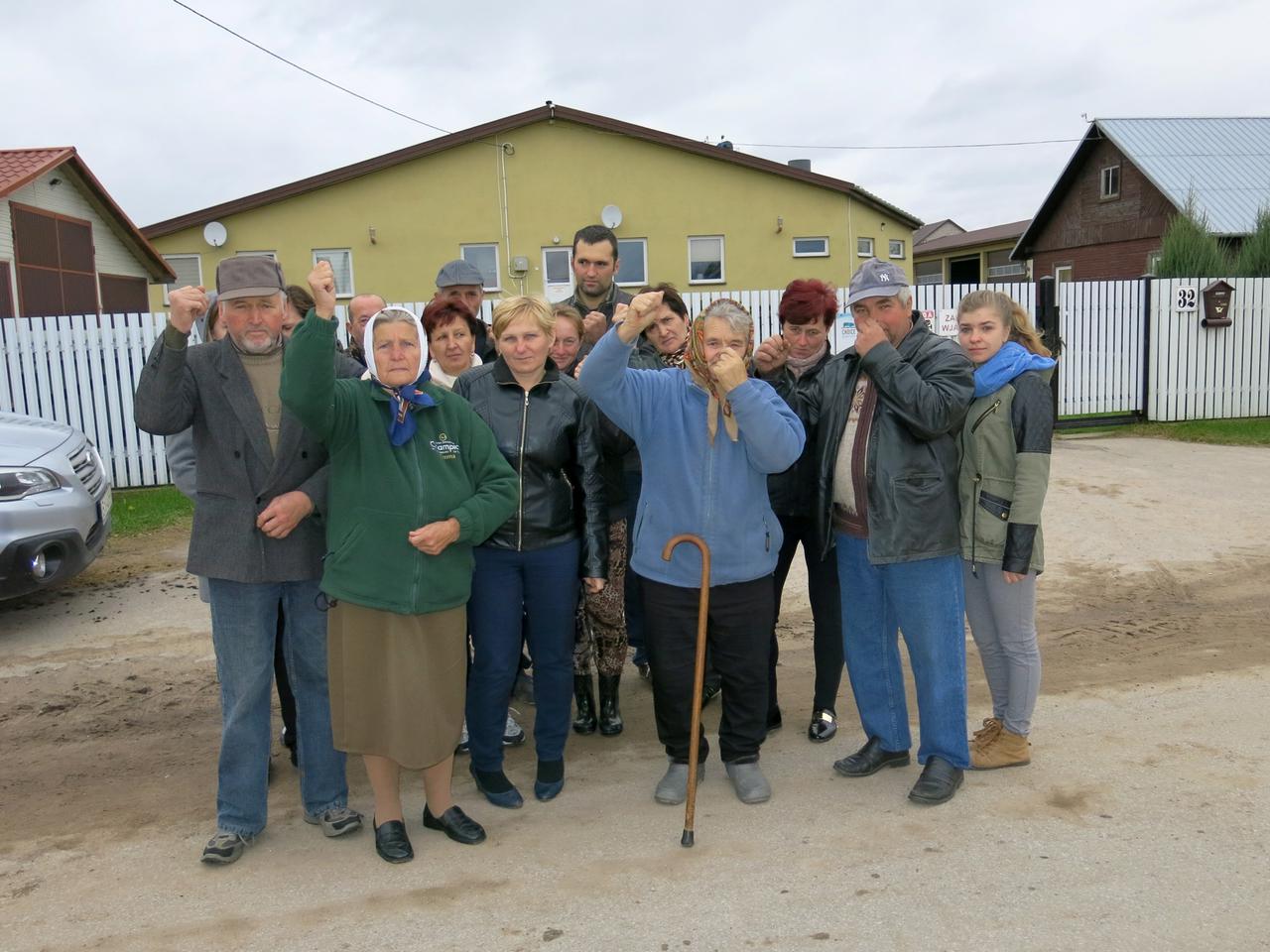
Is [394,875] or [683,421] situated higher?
[683,421]

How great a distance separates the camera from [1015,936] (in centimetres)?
287

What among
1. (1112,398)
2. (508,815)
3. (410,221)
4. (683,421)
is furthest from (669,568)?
(410,221)

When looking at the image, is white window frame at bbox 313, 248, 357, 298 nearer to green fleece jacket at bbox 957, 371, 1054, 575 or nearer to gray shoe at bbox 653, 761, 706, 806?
gray shoe at bbox 653, 761, 706, 806

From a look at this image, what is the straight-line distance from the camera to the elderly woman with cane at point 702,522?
3.65 meters

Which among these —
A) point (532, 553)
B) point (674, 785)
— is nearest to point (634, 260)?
point (532, 553)

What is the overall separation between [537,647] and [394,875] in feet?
3.29

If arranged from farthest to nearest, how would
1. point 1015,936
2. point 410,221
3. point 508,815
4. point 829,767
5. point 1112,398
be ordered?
1. point 410,221
2. point 1112,398
3. point 829,767
4. point 508,815
5. point 1015,936

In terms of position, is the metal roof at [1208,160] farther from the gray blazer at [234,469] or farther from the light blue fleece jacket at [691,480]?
the gray blazer at [234,469]

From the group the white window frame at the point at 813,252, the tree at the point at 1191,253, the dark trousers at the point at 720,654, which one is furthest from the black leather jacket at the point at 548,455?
the white window frame at the point at 813,252

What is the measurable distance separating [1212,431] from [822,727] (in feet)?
38.7

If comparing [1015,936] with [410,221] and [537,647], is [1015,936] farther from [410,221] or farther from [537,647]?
[410,221]

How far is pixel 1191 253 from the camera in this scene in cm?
1886

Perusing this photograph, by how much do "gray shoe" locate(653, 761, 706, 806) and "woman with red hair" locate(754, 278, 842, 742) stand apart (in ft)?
2.00

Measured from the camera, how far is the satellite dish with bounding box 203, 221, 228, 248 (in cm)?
2138
